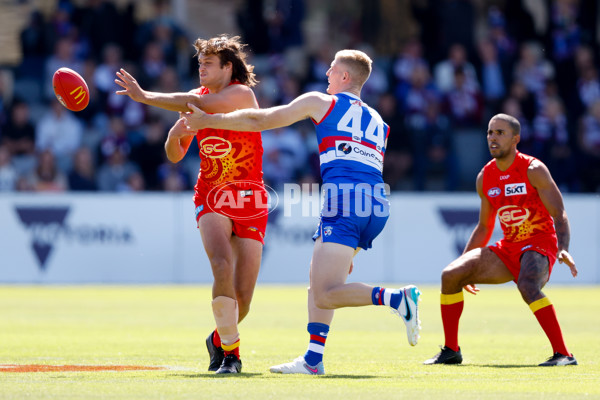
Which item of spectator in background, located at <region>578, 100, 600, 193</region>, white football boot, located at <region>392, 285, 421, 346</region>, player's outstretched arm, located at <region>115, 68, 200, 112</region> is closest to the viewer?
white football boot, located at <region>392, 285, 421, 346</region>

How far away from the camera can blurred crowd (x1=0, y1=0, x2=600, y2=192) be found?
21.0 m

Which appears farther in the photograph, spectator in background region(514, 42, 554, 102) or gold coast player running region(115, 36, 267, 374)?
spectator in background region(514, 42, 554, 102)

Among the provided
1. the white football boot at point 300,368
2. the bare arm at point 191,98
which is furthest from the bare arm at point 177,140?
the white football boot at point 300,368

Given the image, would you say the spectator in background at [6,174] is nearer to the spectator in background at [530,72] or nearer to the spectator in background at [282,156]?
the spectator in background at [282,156]

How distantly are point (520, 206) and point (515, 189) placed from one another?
16cm

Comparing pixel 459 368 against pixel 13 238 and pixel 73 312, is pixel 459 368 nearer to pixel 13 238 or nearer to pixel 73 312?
pixel 73 312

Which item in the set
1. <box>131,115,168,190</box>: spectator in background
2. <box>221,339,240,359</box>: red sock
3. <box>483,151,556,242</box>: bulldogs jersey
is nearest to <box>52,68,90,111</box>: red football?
<box>221,339,240,359</box>: red sock

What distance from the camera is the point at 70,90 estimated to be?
8375 millimetres

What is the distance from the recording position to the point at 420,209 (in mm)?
20188

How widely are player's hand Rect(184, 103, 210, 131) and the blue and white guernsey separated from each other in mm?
881

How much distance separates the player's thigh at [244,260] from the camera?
8180 mm

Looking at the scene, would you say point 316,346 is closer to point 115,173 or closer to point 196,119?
point 196,119

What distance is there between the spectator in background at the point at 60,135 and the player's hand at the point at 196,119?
45.6 ft

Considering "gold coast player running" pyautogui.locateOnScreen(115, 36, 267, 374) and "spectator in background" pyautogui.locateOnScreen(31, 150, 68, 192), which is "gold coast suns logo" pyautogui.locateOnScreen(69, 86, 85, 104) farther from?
"spectator in background" pyautogui.locateOnScreen(31, 150, 68, 192)
